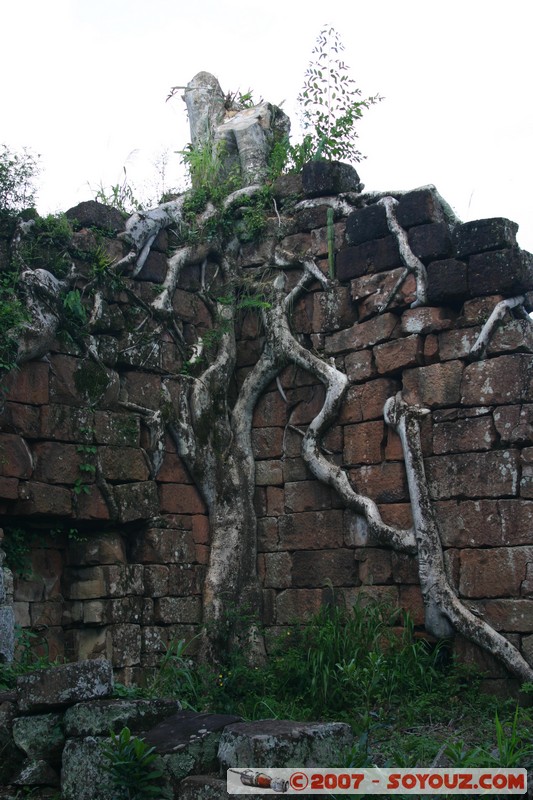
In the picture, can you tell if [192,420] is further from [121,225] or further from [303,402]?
[121,225]

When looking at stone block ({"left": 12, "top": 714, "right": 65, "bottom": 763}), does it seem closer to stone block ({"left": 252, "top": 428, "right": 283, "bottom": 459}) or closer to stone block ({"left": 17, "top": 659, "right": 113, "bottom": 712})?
stone block ({"left": 17, "top": 659, "right": 113, "bottom": 712})

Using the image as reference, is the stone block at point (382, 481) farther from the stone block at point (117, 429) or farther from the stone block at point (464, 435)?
the stone block at point (117, 429)

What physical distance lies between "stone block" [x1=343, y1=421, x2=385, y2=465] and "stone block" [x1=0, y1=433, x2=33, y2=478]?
2.69 metres

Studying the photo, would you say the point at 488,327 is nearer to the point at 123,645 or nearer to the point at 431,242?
the point at 431,242

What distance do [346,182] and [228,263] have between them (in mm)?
1349

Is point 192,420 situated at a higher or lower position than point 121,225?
lower

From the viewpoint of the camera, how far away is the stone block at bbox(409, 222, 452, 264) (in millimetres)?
8781

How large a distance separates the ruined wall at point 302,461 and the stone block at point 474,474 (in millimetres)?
17

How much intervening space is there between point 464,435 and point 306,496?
163 centimetres

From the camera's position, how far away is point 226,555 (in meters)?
9.24

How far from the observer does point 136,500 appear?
878cm

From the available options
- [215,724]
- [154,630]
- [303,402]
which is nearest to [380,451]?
[303,402]

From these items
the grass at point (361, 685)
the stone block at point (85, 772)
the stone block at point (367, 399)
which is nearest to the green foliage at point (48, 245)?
the stone block at point (367, 399)

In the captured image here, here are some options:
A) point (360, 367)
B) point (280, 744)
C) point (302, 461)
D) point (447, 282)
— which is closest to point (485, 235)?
point (447, 282)
